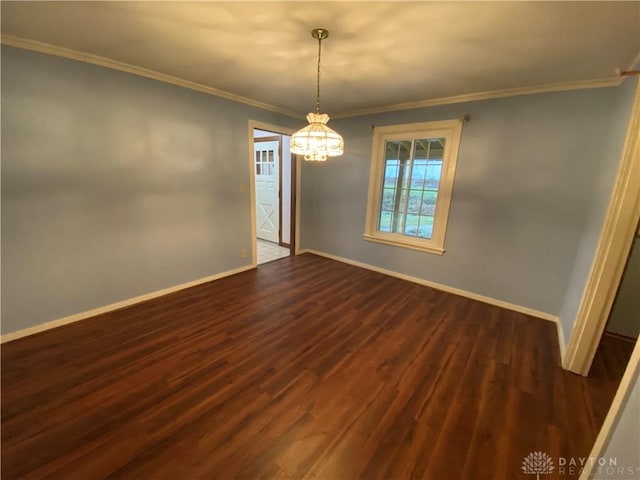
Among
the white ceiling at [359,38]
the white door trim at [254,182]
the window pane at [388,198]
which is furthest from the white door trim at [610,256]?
the white door trim at [254,182]

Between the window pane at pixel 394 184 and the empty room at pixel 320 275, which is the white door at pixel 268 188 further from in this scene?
the window pane at pixel 394 184

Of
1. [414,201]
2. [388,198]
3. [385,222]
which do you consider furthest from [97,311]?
[414,201]

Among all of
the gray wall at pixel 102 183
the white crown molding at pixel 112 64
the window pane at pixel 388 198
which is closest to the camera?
the white crown molding at pixel 112 64

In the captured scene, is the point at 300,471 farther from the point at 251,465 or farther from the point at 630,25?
the point at 630,25

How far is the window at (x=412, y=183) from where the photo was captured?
11.0 feet

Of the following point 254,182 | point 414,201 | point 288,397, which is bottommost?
point 288,397

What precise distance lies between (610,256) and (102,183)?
4.27m

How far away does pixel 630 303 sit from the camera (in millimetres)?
2557

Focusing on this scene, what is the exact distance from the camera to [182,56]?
7.47 feet

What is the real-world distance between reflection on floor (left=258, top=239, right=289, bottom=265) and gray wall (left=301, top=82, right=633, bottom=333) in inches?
87.7

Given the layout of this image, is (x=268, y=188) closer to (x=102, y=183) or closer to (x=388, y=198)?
(x=388, y=198)

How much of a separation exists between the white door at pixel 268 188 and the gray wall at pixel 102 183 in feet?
5.57

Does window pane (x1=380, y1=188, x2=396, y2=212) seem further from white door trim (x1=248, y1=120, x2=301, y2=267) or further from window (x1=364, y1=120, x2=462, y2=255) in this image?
white door trim (x1=248, y1=120, x2=301, y2=267)

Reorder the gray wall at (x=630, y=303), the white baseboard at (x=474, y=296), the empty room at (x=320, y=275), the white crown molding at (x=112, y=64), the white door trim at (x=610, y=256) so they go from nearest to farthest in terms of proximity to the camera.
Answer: the empty room at (x=320, y=275), the white door trim at (x=610, y=256), the white crown molding at (x=112, y=64), the gray wall at (x=630, y=303), the white baseboard at (x=474, y=296)
